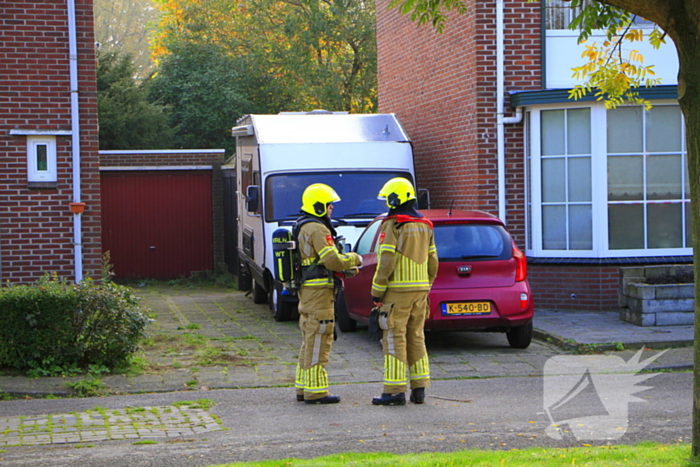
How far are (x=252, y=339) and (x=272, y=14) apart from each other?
21268 mm

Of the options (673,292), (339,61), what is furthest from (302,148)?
(339,61)

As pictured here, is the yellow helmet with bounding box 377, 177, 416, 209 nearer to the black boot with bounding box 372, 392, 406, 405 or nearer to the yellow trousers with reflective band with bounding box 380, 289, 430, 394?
the yellow trousers with reflective band with bounding box 380, 289, 430, 394

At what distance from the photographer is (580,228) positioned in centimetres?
1251

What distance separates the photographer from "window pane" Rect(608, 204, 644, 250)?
12.4m

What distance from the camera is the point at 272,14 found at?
29.8 m

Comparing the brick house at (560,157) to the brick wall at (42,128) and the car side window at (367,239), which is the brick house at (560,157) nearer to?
the car side window at (367,239)

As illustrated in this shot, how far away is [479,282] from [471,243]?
45 centimetres

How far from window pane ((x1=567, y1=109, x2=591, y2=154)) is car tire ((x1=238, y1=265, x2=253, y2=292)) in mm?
5943

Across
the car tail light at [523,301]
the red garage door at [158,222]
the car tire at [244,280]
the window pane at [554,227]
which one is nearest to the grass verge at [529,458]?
the car tail light at [523,301]

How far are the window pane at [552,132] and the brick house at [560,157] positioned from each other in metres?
0.01

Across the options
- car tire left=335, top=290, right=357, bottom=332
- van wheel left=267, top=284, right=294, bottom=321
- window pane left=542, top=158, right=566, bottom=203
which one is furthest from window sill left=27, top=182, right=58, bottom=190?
window pane left=542, top=158, right=566, bottom=203

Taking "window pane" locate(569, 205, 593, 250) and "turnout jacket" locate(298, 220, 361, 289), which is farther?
"window pane" locate(569, 205, 593, 250)

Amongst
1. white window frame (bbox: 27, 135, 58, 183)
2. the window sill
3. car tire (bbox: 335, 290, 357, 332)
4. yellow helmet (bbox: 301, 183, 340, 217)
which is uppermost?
white window frame (bbox: 27, 135, 58, 183)

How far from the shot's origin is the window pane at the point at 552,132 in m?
12.6
